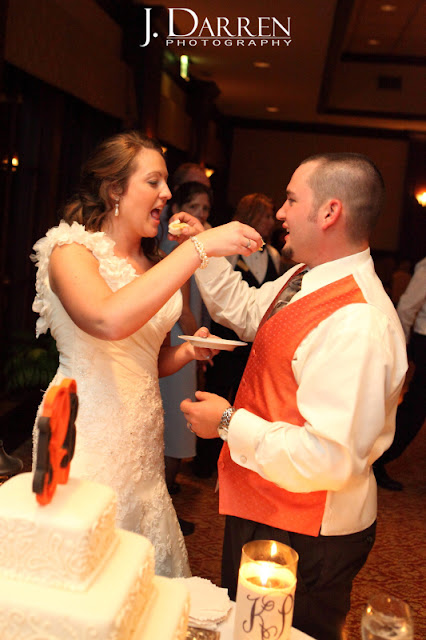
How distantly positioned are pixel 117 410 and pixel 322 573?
731mm

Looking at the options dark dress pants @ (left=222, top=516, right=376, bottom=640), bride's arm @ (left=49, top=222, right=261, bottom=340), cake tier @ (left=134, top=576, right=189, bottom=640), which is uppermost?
bride's arm @ (left=49, top=222, right=261, bottom=340)

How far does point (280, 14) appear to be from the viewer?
6.45m

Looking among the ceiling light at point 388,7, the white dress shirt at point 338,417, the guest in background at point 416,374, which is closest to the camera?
the white dress shirt at point 338,417

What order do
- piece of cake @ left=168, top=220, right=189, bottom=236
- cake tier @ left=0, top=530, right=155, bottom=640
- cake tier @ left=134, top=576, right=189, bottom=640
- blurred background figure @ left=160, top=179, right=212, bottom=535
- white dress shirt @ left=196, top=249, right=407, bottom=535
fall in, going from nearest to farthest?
1. cake tier @ left=0, top=530, right=155, bottom=640
2. cake tier @ left=134, top=576, right=189, bottom=640
3. white dress shirt @ left=196, top=249, right=407, bottom=535
4. piece of cake @ left=168, top=220, right=189, bottom=236
5. blurred background figure @ left=160, top=179, right=212, bottom=535

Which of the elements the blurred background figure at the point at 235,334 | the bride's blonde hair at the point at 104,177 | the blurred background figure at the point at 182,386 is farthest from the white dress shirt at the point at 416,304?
the bride's blonde hair at the point at 104,177

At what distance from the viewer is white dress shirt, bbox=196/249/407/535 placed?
1437mm

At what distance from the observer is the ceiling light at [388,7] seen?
6.73 metres

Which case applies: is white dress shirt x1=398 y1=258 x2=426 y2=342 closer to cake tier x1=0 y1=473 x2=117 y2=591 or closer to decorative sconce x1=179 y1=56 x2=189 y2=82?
cake tier x1=0 y1=473 x2=117 y2=591

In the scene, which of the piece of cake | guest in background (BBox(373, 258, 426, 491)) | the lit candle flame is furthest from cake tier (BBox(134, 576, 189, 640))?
guest in background (BBox(373, 258, 426, 491))

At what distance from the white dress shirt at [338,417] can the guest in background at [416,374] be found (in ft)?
9.81

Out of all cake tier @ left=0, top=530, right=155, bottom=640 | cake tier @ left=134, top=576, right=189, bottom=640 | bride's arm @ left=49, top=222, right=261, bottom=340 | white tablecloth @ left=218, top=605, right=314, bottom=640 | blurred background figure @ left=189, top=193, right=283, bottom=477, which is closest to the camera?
cake tier @ left=0, top=530, right=155, bottom=640

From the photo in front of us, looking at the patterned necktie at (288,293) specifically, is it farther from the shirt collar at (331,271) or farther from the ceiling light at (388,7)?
the ceiling light at (388,7)

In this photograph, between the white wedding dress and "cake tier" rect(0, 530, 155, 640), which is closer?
"cake tier" rect(0, 530, 155, 640)

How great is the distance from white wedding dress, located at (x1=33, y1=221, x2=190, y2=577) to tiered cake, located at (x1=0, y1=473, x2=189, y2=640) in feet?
2.96
